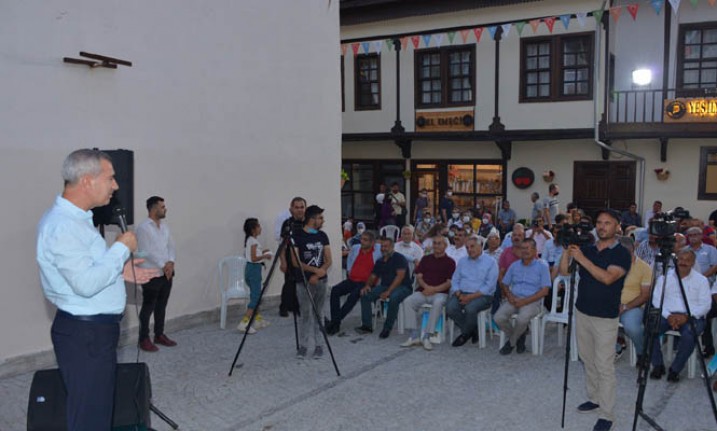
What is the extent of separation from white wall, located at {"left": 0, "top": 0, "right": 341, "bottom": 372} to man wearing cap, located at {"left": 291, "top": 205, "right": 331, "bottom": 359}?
74.1 inches

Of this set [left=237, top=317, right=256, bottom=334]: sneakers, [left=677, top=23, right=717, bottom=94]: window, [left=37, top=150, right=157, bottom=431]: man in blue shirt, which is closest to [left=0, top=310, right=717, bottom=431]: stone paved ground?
[left=237, top=317, right=256, bottom=334]: sneakers

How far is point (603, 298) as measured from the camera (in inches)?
185

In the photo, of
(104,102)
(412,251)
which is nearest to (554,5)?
(412,251)

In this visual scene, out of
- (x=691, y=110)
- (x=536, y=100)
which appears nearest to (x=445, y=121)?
(x=536, y=100)

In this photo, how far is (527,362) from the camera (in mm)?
6613

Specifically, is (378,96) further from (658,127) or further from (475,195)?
(658,127)

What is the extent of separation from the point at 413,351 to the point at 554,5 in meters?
11.0

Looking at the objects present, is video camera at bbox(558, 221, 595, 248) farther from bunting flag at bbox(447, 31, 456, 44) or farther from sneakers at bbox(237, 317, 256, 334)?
bunting flag at bbox(447, 31, 456, 44)

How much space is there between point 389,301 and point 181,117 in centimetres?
333

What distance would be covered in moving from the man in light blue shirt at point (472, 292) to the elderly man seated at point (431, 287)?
0.53 ft

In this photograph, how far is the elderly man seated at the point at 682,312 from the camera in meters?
5.92

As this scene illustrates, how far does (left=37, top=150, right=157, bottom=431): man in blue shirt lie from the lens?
9.78 ft

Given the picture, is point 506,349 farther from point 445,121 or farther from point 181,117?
point 445,121

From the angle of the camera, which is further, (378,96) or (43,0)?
(378,96)
